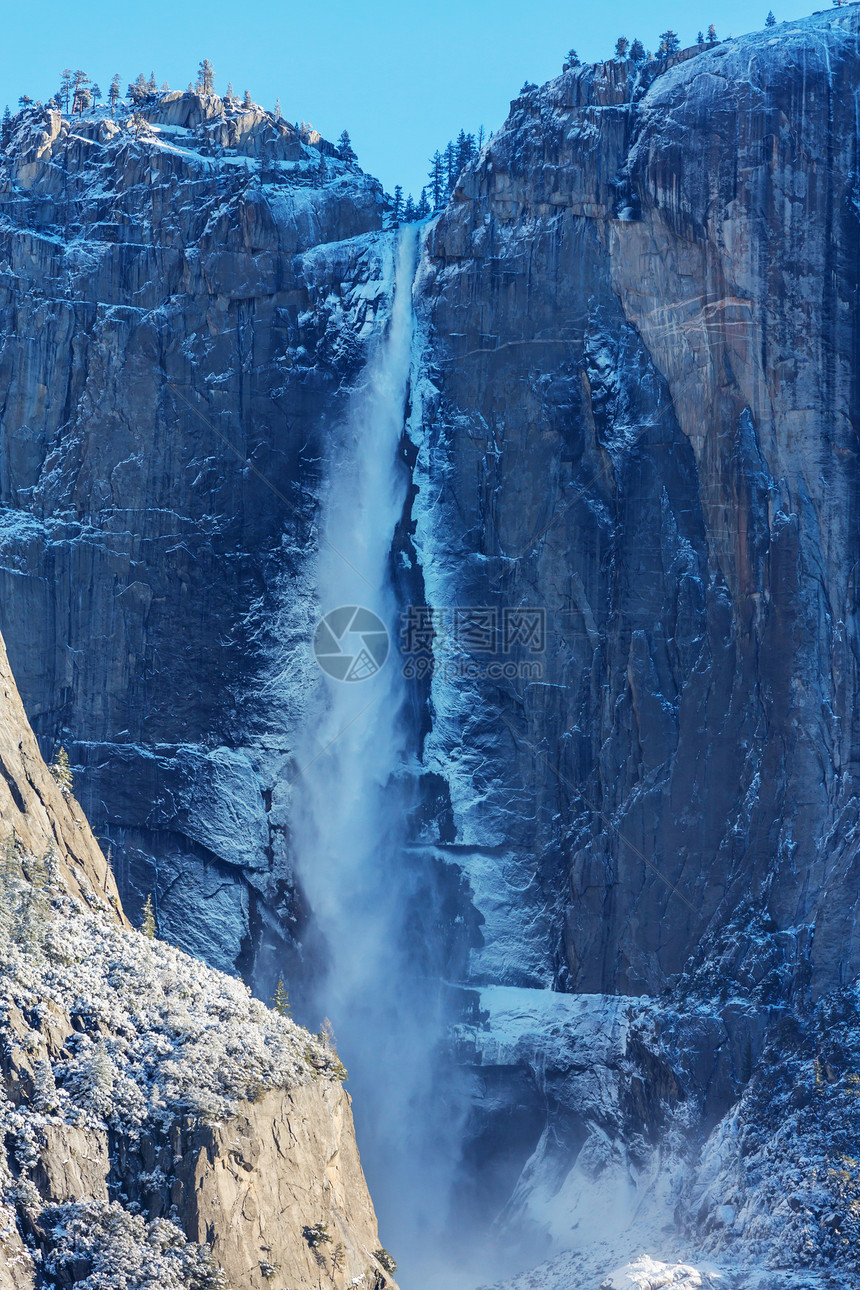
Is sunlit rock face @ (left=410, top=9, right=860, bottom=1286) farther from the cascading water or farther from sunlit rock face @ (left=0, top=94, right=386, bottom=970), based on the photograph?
sunlit rock face @ (left=0, top=94, right=386, bottom=970)

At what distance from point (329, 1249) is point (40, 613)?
3648 centimetres

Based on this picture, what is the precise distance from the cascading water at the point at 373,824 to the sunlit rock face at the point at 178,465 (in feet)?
4.09

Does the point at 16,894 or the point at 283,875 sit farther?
the point at 283,875

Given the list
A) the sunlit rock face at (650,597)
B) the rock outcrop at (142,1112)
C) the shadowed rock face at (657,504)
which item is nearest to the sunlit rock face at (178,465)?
the sunlit rock face at (650,597)

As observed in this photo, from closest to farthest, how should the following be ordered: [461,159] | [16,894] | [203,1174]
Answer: [203,1174], [16,894], [461,159]

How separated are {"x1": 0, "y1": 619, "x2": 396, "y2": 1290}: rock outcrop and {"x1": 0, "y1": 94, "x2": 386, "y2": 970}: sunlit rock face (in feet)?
69.5

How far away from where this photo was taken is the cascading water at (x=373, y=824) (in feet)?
237

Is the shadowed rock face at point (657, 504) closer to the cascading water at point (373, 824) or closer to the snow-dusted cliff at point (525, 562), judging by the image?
the snow-dusted cliff at point (525, 562)

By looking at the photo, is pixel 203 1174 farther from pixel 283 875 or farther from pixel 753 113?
pixel 753 113

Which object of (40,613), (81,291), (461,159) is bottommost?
(40,613)

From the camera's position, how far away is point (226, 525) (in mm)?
77375

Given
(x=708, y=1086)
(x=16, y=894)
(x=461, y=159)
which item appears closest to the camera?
(x=16, y=894)

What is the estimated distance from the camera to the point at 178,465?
77.9m

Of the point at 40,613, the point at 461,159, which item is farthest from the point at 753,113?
the point at 40,613
